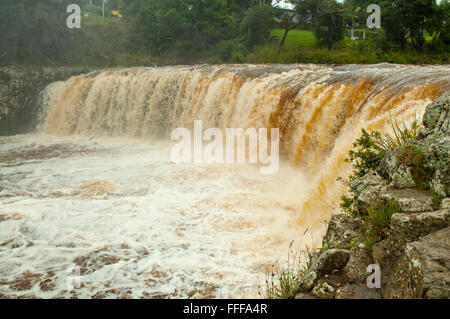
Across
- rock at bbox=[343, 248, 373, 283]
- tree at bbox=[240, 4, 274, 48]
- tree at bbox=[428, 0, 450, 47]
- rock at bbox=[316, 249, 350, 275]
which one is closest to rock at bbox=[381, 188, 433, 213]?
rock at bbox=[343, 248, 373, 283]

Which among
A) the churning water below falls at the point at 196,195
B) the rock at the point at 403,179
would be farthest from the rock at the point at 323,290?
the rock at the point at 403,179

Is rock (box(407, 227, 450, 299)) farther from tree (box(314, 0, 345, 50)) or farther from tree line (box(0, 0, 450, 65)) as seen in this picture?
tree (box(314, 0, 345, 50))

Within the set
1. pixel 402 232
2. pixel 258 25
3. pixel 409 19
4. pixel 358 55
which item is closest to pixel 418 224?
pixel 402 232

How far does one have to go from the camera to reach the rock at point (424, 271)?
2.24 metres

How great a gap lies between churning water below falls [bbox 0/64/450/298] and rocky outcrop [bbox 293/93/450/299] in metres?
0.86

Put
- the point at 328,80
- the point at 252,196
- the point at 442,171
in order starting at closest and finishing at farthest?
the point at 442,171
the point at 252,196
the point at 328,80

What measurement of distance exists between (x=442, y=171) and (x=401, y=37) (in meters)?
20.1

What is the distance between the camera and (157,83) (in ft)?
44.2

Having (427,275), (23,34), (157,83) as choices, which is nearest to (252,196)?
(427,275)

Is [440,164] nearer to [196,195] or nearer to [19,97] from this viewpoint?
[196,195]

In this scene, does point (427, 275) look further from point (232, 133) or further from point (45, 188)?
point (232, 133)

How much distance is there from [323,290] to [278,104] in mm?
6746

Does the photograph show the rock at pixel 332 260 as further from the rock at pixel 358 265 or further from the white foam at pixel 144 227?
the white foam at pixel 144 227

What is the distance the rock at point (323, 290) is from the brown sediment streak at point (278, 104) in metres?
2.45
